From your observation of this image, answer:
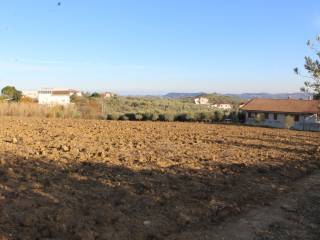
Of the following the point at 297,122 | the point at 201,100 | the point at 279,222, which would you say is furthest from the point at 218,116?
the point at 201,100

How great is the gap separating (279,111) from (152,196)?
47.2m

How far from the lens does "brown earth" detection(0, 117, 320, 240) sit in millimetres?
6480

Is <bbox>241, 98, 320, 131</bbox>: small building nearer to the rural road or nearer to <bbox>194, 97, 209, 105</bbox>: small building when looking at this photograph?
the rural road

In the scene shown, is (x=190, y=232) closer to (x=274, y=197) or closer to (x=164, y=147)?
(x=274, y=197)

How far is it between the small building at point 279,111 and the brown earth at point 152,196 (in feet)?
115

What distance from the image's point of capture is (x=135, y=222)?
266 inches

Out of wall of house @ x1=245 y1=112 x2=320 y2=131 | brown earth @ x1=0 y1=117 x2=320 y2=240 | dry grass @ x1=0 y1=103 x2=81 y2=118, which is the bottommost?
wall of house @ x1=245 y1=112 x2=320 y2=131

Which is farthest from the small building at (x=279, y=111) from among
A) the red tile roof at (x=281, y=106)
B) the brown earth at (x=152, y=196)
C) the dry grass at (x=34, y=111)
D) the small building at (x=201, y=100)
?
the small building at (x=201, y=100)

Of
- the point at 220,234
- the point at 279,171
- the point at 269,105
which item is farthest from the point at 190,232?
the point at 269,105

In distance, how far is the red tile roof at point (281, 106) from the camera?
51119 millimetres

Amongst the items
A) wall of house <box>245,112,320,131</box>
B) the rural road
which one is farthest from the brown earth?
wall of house <box>245,112,320,131</box>

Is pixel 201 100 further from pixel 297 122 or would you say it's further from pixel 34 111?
pixel 34 111

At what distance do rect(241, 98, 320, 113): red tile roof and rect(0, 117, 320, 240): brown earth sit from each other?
1536 inches

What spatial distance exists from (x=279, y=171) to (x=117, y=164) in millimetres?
4795
